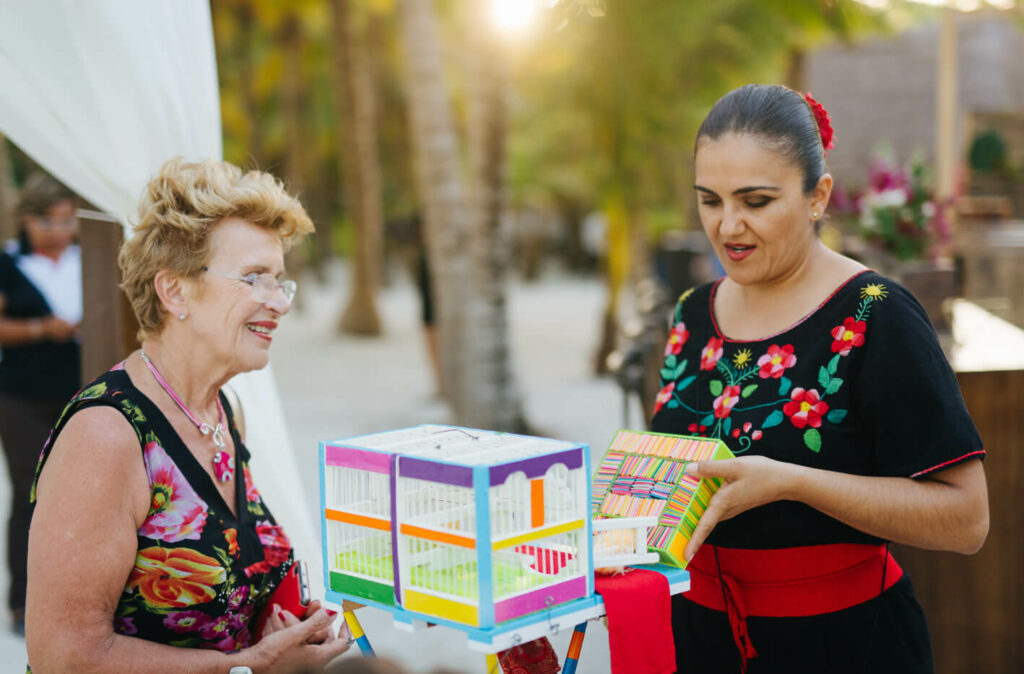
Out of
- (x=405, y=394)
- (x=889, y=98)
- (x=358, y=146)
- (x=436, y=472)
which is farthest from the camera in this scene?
(x=889, y=98)

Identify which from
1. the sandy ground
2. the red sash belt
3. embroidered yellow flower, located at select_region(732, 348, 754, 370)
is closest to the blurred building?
the sandy ground

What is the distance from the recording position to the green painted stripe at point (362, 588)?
175cm

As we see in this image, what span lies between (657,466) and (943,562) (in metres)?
2.34

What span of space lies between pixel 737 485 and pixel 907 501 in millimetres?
360

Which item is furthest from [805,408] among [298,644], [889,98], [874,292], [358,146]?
[889,98]

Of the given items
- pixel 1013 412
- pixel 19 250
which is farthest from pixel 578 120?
pixel 1013 412

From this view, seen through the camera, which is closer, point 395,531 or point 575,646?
point 395,531

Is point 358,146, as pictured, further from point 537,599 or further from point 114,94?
point 537,599

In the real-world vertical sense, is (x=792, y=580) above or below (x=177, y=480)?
below

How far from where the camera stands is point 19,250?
5.23 metres

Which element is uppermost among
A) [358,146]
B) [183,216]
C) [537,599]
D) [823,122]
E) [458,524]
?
[358,146]

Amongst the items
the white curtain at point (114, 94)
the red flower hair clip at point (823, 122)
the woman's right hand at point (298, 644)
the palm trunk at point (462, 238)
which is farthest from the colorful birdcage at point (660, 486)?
the palm trunk at point (462, 238)

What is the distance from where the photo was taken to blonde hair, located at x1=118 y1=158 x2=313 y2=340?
2.15m

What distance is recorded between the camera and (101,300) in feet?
10.7
